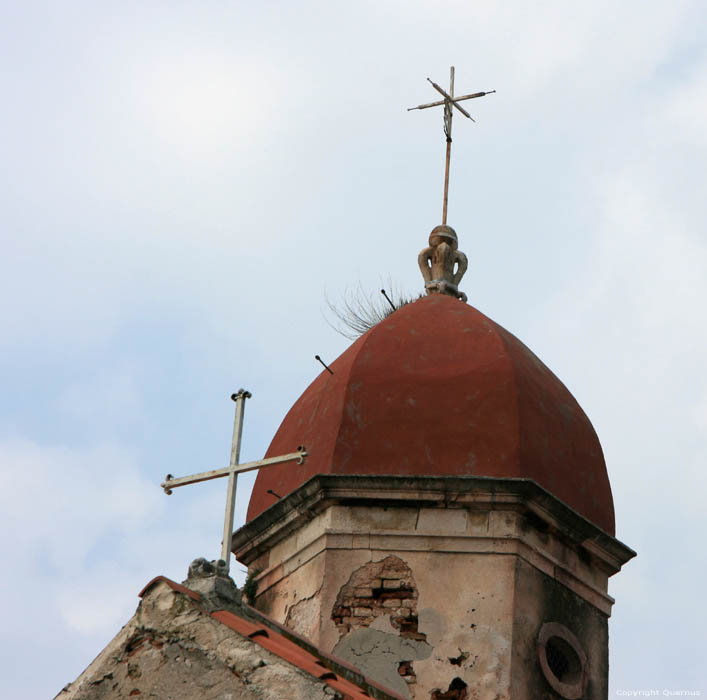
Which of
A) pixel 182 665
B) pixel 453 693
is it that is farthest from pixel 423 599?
pixel 182 665

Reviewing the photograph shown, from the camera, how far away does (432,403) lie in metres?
14.1

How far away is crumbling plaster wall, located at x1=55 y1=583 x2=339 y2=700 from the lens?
A: 9.13m

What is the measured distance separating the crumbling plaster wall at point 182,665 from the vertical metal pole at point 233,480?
0.55 meters

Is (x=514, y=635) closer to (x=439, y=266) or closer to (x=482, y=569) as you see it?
(x=482, y=569)

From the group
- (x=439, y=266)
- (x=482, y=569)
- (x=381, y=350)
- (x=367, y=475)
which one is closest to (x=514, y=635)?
(x=482, y=569)

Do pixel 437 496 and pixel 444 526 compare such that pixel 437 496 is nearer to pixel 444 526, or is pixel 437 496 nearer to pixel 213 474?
pixel 444 526

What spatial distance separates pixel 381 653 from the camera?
13.3m

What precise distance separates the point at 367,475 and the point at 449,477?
1.84 ft

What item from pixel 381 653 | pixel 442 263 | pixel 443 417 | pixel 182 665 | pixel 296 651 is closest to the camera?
pixel 182 665

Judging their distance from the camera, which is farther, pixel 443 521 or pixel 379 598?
pixel 443 521

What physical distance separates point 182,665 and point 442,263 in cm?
697

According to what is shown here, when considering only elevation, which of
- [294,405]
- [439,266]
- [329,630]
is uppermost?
[439,266]

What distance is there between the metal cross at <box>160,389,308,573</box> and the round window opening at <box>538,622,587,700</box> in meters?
3.52

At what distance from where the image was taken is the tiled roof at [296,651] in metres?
9.20
